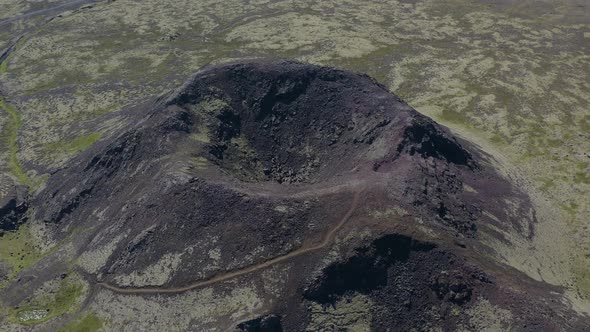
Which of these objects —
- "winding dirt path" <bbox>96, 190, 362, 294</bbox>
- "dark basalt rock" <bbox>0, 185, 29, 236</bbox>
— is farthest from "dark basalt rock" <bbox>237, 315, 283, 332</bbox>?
"dark basalt rock" <bbox>0, 185, 29, 236</bbox>

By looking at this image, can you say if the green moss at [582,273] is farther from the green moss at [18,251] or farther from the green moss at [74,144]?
the green moss at [74,144]

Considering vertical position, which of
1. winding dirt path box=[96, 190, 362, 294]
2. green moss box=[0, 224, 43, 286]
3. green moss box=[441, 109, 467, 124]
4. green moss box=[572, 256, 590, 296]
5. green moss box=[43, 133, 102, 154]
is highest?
winding dirt path box=[96, 190, 362, 294]

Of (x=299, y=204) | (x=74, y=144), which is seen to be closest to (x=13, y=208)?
(x=74, y=144)

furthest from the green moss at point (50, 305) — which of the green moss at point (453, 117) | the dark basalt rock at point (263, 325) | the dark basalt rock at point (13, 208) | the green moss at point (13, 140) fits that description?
the green moss at point (453, 117)

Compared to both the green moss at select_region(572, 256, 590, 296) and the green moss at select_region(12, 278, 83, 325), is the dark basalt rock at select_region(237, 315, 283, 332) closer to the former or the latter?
the green moss at select_region(12, 278, 83, 325)

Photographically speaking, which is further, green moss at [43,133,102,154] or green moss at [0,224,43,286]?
green moss at [43,133,102,154]

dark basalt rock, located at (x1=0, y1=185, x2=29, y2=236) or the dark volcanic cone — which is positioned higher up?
the dark volcanic cone

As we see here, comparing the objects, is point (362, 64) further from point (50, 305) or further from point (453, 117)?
point (50, 305)
